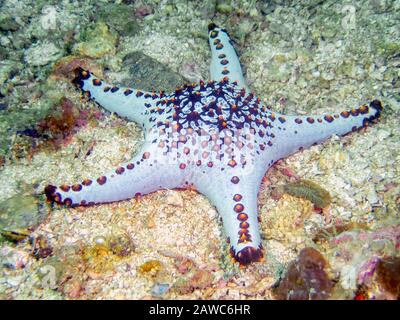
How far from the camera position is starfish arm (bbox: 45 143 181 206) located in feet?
14.4

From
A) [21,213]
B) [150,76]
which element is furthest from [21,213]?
[150,76]

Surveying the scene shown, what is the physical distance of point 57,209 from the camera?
4574 millimetres

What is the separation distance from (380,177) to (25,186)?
4.78m

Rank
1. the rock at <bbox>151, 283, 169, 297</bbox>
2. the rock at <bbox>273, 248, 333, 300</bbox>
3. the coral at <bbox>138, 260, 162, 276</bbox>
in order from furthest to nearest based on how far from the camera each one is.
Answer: the coral at <bbox>138, 260, 162, 276</bbox> → the rock at <bbox>151, 283, 169, 297</bbox> → the rock at <bbox>273, 248, 333, 300</bbox>

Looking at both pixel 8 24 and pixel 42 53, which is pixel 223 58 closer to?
pixel 42 53

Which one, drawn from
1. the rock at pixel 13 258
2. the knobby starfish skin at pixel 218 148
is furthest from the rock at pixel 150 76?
the rock at pixel 13 258

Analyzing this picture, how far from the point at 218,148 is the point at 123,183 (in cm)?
129

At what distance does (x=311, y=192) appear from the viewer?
4617 millimetres

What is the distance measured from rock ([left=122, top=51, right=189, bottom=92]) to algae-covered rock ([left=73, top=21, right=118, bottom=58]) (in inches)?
19.5

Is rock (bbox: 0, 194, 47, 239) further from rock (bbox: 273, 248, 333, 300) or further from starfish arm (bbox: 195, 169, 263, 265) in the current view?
rock (bbox: 273, 248, 333, 300)

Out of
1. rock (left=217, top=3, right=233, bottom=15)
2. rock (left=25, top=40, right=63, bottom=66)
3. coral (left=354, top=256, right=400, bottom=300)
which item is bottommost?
coral (left=354, top=256, right=400, bottom=300)

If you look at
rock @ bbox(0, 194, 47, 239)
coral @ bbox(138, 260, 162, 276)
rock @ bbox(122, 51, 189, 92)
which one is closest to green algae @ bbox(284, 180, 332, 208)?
coral @ bbox(138, 260, 162, 276)
